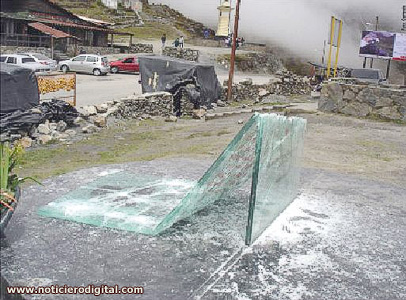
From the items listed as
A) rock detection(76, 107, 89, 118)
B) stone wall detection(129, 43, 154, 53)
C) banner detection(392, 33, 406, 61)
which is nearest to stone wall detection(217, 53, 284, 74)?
stone wall detection(129, 43, 154, 53)

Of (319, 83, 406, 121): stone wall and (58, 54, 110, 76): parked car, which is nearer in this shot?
(319, 83, 406, 121): stone wall

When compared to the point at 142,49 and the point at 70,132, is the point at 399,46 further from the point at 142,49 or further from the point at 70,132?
the point at 142,49

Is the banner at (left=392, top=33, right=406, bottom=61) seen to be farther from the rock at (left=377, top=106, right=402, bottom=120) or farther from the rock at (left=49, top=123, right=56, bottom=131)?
the rock at (left=49, top=123, right=56, bottom=131)

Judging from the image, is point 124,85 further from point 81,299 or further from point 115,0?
point 115,0

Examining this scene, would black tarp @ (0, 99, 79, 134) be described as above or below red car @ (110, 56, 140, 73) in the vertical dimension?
below

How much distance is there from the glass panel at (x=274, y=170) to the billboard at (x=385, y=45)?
25680mm

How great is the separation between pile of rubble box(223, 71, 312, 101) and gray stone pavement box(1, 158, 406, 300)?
1955cm

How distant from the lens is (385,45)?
3030cm

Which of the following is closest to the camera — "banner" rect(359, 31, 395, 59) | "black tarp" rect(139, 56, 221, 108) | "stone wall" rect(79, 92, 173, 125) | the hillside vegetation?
"stone wall" rect(79, 92, 173, 125)

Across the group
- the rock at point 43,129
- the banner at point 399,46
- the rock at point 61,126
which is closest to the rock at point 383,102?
the rock at point 61,126

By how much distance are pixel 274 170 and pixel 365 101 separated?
12708 millimetres

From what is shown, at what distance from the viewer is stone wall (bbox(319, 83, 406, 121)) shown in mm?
16844

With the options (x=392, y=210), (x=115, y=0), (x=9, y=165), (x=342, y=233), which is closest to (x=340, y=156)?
(x=392, y=210)

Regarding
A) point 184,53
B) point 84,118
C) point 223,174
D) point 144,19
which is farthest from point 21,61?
point 144,19
